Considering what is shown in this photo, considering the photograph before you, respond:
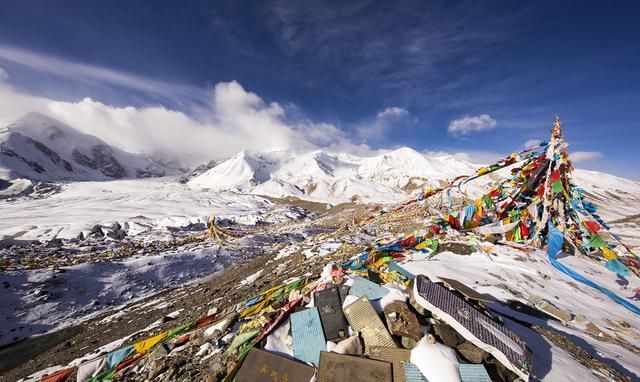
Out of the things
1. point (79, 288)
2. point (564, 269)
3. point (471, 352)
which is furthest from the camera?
point (79, 288)

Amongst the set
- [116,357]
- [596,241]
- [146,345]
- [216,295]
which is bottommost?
[216,295]

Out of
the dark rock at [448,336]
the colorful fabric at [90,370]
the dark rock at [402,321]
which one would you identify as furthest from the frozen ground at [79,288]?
the dark rock at [448,336]

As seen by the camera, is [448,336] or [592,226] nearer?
[448,336]

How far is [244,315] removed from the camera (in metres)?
5.05

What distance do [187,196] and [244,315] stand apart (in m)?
93.4

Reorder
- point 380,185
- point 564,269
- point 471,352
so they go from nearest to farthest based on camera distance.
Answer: point 471,352 < point 564,269 < point 380,185

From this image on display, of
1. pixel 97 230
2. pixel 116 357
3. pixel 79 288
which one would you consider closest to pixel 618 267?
pixel 116 357

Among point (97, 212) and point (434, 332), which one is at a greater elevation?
point (434, 332)

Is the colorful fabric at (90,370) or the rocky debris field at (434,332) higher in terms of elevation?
the rocky debris field at (434,332)

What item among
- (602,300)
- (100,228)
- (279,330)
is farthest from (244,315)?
(100,228)

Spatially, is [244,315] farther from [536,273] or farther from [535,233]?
[535,233]

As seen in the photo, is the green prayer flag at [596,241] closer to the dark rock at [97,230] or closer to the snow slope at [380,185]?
the dark rock at [97,230]

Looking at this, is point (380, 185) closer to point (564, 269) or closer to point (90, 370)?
point (564, 269)

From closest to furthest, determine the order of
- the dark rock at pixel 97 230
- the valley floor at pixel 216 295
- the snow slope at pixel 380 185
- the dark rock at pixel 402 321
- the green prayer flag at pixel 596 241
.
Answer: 1. the dark rock at pixel 402 321
2. the valley floor at pixel 216 295
3. the green prayer flag at pixel 596 241
4. the dark rock at pixel 97 230
5. the snow slope at pixel 380 185
